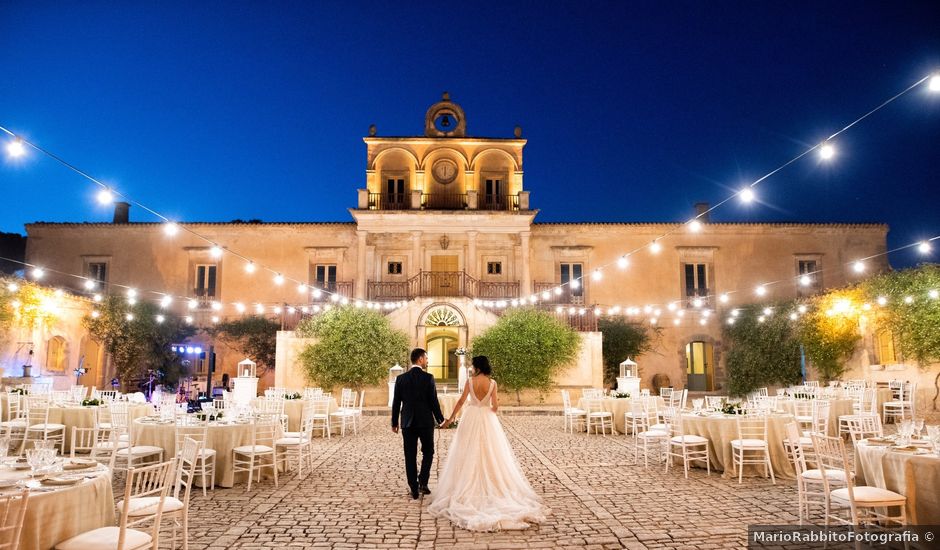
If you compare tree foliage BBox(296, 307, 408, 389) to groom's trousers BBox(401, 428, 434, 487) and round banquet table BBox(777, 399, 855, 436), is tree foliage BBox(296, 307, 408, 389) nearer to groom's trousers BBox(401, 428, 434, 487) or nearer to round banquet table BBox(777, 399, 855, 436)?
round banquet table BBox(777, 399, 855, 436)

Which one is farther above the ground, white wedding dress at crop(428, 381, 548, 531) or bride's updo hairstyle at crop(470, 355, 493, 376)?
bride's updo hairstyle at crop(470, 355, 493, 376)

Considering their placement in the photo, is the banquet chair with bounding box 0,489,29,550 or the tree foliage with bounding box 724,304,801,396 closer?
the banquet chair with bounding box 0,489,29,550

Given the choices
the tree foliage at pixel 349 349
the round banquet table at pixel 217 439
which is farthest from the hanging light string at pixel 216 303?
the round banquet table at pixel 217 439

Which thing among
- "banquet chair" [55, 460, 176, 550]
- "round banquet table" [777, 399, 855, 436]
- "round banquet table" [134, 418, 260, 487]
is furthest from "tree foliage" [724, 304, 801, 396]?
"banquet chair" [55, 460, 176, 550]

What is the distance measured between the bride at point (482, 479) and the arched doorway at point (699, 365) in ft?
58.9

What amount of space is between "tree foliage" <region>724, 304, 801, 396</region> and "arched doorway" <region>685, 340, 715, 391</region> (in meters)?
0.75

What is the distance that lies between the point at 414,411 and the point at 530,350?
11583mm

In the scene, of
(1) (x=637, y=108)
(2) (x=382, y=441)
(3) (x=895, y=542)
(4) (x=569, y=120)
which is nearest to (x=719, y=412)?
(3) (x=895, y=542)

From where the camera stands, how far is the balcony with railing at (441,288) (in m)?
20.4

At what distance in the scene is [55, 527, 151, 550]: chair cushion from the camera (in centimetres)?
374

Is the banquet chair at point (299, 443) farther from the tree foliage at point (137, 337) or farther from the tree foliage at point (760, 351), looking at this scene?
the tree foliage at point (760, 351)

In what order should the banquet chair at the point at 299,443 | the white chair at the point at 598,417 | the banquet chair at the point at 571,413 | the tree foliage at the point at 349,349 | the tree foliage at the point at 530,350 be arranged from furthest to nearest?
the tree foliage at the point at 349,349 < the tree foliage at the point at 530,350 < the banquet chair at the point at 571,413 < the white chair at the point at 598,417 < the banquet chair at the point at 299,443

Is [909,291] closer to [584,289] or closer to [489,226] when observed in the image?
[584,289]

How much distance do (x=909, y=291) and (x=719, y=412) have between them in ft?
31.4
